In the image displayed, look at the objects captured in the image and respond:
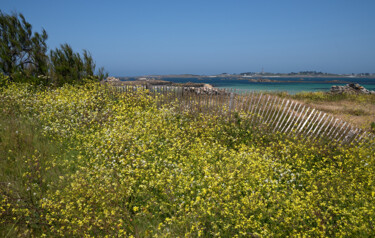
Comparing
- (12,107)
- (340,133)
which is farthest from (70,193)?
(340,133)

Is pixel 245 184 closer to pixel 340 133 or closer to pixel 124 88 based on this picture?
pixel 340 133

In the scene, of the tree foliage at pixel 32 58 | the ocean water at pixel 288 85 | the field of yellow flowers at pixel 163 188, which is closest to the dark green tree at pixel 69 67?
the tree foliage at pixel 32 58

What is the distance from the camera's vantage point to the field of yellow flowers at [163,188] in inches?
163

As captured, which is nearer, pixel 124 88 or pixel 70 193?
pixel 70 193

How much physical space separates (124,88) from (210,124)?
6377 mm

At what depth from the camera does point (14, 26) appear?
17.0m

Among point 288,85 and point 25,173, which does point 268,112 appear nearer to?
point 25,173

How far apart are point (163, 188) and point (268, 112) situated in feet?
26.3

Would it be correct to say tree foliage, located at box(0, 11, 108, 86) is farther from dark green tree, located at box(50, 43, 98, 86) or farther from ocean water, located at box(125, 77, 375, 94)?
ocean water, located at box(125, 77, 375, 94)

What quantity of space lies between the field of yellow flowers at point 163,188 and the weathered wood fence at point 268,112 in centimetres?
80

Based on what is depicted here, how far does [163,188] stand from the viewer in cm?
477

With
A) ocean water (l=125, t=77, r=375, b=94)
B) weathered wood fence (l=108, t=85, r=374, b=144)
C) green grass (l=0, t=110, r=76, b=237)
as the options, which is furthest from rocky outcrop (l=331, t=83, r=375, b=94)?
green grass (l=0, t=110, r=76, b=237)

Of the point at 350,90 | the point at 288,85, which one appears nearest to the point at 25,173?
the point at 350,90

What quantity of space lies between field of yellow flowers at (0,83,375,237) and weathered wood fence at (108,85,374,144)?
80 cm
